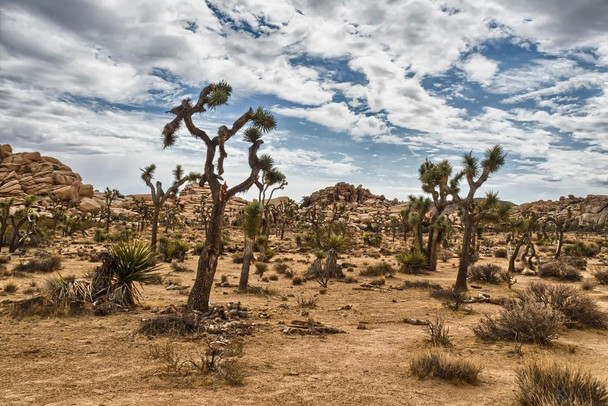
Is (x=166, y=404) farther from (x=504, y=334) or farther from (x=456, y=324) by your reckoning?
(x=456, y=324)

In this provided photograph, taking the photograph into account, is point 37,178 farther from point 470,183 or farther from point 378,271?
point 470,183

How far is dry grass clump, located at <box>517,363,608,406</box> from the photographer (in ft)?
15.4

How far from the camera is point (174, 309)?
10883 millimetres

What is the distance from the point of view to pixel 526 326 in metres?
8.62

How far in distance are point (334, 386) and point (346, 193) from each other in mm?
117850

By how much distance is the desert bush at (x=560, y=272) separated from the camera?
20125 millimetres

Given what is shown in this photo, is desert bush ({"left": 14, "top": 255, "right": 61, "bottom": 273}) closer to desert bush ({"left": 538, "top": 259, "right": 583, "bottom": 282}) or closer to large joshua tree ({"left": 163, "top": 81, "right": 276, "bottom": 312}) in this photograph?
large joshua tree ({"left": 163, "top": 81, "right": 276, "bottom": 312})

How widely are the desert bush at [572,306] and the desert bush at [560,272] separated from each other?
11145mm

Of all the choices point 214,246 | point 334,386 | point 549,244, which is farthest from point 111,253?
point 549,244

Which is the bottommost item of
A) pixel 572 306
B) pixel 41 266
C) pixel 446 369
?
pixel 41 266

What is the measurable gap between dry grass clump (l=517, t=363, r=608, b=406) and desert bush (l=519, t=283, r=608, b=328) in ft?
17.0

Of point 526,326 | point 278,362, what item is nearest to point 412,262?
point 526,326

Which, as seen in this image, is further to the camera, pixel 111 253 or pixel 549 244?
pixel 549 244

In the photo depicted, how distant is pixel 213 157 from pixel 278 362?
634cm
